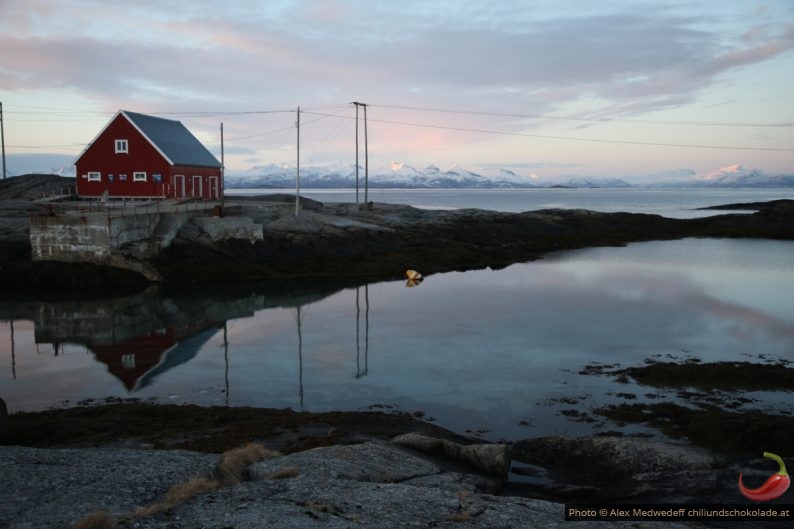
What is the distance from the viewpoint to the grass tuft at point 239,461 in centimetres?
1255

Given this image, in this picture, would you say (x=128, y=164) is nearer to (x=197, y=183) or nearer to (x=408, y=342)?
(x=197, y=183)

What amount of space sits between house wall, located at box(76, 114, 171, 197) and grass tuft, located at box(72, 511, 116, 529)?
49330mm

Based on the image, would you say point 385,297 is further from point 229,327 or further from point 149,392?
point 149,392

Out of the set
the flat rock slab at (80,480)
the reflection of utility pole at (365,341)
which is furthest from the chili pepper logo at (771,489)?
the reflection of utility pole at (365,341)

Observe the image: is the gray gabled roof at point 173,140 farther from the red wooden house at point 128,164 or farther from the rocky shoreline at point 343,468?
the rocky shoreline at point 343,468

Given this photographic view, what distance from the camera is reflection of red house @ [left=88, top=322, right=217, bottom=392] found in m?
23.5

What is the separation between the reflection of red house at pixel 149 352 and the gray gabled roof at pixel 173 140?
29.9 metres

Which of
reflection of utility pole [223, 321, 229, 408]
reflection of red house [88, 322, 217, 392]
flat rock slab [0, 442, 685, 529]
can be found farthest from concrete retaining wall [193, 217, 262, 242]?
flat rock slab [0, 442, 685, 529]

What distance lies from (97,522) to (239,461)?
380 cm

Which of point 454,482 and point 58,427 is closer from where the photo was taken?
point 454,482

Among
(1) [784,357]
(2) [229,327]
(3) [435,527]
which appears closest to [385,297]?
(2) [229,327]

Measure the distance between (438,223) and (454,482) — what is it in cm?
5691

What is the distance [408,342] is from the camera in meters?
28.1

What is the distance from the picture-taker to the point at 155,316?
33.4 metres
